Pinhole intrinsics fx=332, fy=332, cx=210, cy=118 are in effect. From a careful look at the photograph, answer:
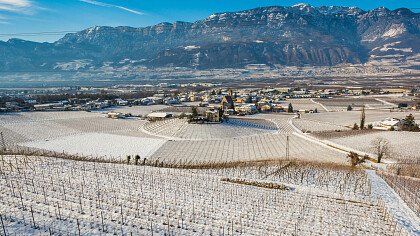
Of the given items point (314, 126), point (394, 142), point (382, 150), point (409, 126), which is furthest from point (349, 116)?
point (382, 150)

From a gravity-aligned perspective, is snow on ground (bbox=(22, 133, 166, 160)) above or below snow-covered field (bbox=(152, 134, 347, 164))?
above

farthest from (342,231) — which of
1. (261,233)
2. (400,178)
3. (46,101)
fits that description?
(46,101)

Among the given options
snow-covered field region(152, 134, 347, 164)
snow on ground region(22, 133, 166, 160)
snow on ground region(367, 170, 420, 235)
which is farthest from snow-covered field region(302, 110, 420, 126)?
snow on ground region(367, 170, 420, 235)

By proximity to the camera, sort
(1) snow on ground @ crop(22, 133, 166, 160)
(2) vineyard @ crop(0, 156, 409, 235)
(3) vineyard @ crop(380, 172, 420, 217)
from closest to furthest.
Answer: (2) vineyard @ crop(0, 156, 409, 235) → (3) vineyard @ crop(380, 172, 420, 217) → (1) snow on ground @ crop(22, 133, 166, 160)

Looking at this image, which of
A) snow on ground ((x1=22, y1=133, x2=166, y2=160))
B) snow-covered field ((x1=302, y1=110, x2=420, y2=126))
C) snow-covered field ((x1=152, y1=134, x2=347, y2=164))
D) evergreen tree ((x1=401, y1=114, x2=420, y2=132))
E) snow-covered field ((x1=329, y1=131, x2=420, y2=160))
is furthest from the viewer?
snow-covered field ((x1=302, y1=110, x2=420, y2=126))

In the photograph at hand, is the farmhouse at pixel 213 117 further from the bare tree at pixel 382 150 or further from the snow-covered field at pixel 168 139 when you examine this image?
the bare tree at pixel 382 150

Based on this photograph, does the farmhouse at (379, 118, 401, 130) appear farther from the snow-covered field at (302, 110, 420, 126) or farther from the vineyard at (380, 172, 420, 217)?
the vineyard at (380, 172, 420, 217)
